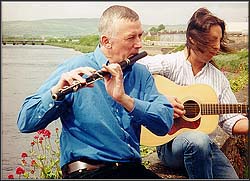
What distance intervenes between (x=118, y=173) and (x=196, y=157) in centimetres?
29

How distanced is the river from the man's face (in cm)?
15

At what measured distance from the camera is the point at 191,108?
158cm

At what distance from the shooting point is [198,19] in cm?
160

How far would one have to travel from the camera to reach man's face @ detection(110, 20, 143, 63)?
147 centimetres

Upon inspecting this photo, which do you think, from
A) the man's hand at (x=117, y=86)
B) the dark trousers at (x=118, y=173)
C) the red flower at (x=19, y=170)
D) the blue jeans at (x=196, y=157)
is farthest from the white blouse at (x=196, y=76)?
the red flower at (x=19, y=170)

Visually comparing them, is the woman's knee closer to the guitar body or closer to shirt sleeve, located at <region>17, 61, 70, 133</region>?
the guitar body

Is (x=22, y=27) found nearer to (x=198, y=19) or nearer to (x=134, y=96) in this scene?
(x=134, y=96)

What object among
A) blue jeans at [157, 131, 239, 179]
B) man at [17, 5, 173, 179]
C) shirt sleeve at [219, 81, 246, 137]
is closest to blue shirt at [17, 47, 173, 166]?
man at [17, 5, 173, 179]

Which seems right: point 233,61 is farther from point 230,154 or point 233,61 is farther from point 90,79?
point 90,79

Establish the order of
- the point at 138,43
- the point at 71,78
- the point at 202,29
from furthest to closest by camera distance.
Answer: the point at 202,29 → the point at 138,43 → the point at 71,78

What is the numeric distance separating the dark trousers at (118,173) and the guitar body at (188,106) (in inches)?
4.4

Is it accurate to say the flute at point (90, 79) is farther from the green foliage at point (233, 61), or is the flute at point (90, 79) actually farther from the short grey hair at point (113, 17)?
the green foliage at point (233, 61)

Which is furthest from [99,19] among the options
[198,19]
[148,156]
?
[148,156]

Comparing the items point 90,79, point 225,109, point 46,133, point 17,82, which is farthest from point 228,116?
point 17,82
